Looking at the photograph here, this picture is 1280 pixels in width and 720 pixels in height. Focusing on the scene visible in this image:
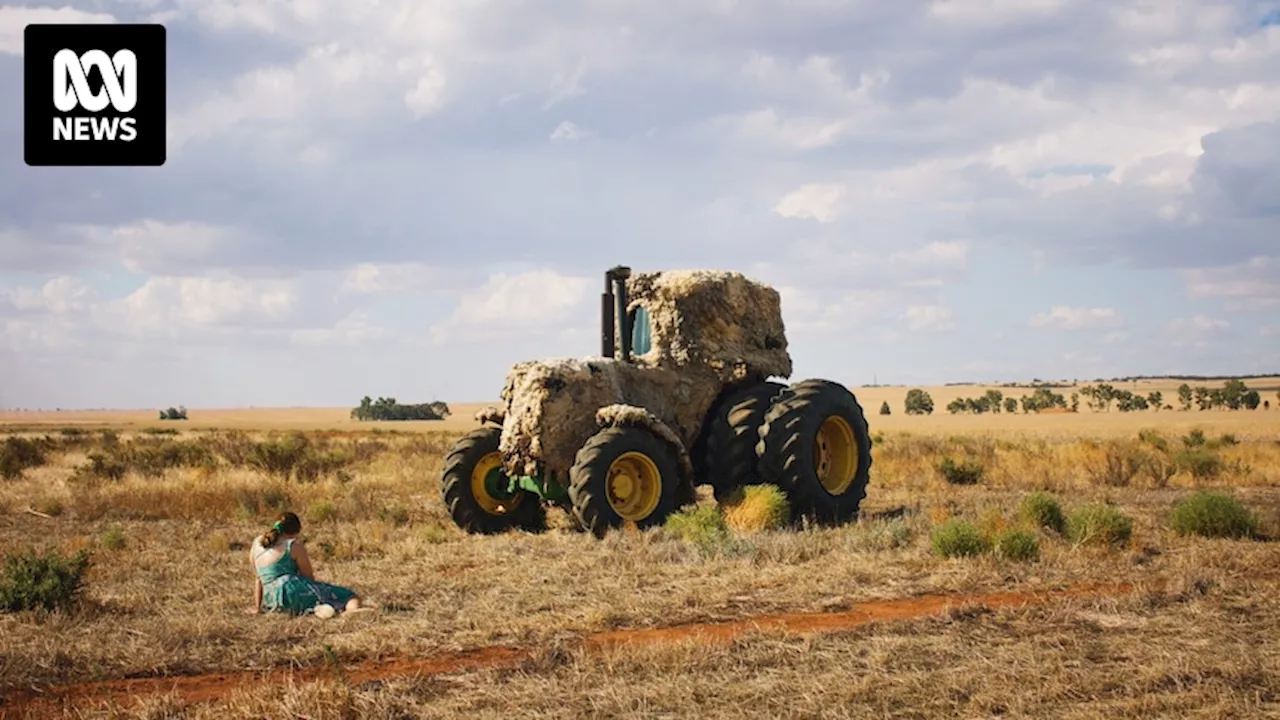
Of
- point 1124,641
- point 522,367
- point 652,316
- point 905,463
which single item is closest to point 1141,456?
point 905,463

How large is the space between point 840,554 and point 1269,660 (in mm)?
4510

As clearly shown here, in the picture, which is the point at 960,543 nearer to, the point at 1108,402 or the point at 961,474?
the point at 961,474

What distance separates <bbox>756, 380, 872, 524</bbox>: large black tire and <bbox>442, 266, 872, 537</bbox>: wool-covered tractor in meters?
0.02

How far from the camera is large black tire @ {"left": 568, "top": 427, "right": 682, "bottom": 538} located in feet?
40.8

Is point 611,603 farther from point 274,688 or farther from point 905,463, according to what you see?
point 905,463

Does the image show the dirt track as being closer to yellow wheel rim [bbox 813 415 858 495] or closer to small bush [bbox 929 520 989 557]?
small bush [bbox 929 520 989 557]

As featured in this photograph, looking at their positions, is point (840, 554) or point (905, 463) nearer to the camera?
point (840, 554)

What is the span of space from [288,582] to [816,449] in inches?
307

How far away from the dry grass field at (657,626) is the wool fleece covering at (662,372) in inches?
48.9

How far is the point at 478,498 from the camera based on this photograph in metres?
14.5

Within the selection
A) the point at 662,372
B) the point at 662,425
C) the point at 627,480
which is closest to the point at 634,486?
the point at 627,480

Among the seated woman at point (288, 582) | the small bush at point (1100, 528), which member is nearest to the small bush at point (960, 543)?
the small bush at point (1100, 528)

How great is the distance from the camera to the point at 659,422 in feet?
43.3

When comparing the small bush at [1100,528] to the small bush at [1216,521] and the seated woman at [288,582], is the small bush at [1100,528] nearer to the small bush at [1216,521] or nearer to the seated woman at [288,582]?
the small bush at [1216,521]
